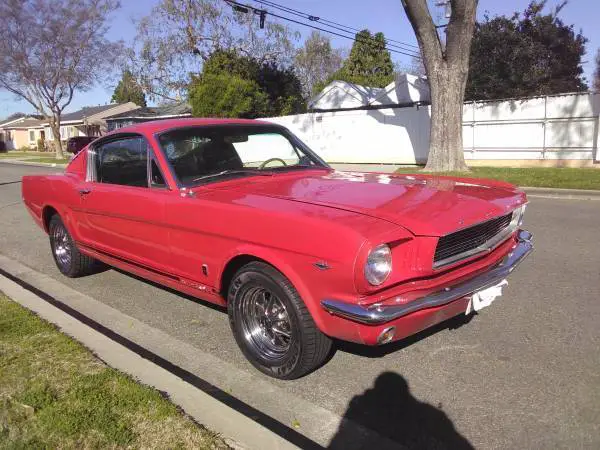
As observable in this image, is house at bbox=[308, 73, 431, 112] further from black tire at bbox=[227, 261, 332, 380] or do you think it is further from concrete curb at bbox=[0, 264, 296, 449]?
black tire at bbox=[227, 261, 332, 380]

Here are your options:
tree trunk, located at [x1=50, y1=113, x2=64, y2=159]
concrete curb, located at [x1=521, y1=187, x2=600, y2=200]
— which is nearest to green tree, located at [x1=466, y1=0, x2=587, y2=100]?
concrete curb, located at [x1=521, y1=187, x2=600, y2=200]

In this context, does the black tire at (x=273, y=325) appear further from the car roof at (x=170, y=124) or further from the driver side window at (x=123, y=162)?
the car roof at (x=170, y=124)

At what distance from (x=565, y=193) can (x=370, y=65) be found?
37801 millimetres

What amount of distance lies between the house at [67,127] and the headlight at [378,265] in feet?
155

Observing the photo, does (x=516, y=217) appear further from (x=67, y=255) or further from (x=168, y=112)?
(x=168, y=112)

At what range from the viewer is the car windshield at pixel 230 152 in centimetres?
412

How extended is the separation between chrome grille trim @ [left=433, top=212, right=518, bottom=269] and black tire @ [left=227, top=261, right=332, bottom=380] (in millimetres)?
816

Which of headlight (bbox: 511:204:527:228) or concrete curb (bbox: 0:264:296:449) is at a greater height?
headlight (bbox: 511:204:527:228)

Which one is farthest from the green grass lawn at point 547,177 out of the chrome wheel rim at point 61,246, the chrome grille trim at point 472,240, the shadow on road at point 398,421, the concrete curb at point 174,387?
the concrete curb at point 174,387

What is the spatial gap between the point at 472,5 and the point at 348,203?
11.9 m

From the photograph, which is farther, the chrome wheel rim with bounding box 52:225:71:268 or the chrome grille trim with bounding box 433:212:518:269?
the chrome wheel rim with bounding box 52:225:71:268

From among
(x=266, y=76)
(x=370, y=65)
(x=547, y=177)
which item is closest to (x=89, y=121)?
(x=370, y=65)

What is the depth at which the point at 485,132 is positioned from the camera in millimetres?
18000

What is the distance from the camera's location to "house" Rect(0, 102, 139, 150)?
53.7m
